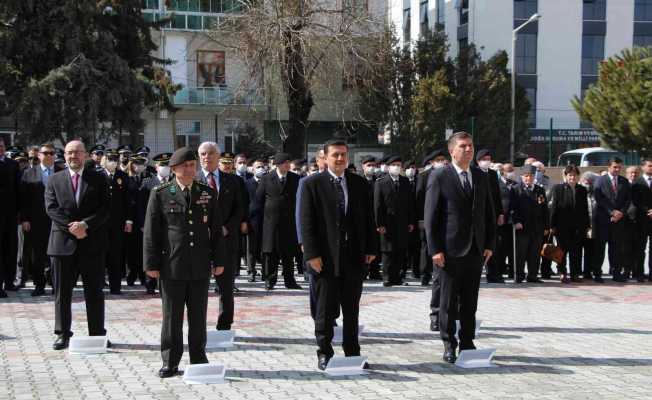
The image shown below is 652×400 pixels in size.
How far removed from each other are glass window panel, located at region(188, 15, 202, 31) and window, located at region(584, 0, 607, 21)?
69.9 feet

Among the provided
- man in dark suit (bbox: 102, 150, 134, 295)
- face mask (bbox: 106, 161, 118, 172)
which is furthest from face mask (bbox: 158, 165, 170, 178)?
face mask (bbox: 106, 161, 118, 172)

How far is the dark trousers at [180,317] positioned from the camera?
7.06 m

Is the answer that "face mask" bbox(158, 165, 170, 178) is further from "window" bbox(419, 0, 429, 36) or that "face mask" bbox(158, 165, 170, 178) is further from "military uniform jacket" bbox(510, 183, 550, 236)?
"window" bbox(419, 0, 429, 36)

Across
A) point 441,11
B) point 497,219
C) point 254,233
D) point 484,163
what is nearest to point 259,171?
point 254,233

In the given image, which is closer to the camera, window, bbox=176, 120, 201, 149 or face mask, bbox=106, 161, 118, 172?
face mask, bbox=106, 161, 118, 172

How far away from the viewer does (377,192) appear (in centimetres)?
1366

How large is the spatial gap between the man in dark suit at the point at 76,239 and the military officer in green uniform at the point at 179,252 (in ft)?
4.70

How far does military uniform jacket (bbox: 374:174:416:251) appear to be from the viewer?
13492 mm

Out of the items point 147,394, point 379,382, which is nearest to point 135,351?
point 147,394

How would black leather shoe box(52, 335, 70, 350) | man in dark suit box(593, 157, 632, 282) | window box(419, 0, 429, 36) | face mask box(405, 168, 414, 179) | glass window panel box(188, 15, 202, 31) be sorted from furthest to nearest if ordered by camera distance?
window box(419, 0, 429, 36) → glass window panel box(188, 15, 202, 31) → face mask box(405, 168, 414, 179) → man in dark suit box(593, 157, 632, 282) → black leather shoe box(52, 335, 70, 350)

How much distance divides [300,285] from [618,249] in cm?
549

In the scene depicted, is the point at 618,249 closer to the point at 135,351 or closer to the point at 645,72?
the point at 135,351

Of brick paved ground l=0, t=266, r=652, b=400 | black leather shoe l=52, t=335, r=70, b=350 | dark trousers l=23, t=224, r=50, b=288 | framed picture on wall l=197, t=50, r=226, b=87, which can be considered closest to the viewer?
brick paved ground l=0, t=266, r=652, b=400

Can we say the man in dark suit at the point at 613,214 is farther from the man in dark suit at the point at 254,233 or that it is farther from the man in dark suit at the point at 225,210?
the man in dark suit at the point at 225,210
